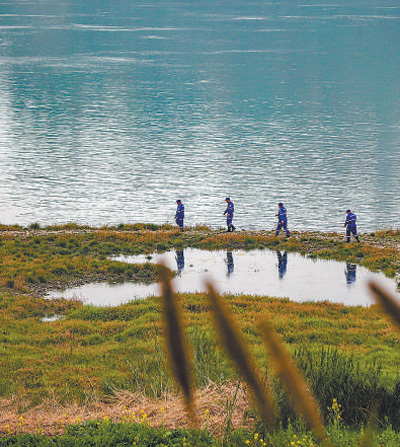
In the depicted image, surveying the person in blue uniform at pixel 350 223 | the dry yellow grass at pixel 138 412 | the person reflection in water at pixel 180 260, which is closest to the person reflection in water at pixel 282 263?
the person in blue uniform at pixel 350 223

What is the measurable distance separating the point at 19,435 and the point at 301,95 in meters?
127

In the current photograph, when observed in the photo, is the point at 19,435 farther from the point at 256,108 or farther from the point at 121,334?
the point at 256,108

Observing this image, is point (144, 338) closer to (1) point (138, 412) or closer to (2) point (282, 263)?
(1) point (138, 412)

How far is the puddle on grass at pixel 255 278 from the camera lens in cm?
3108

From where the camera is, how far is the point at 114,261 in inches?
1462

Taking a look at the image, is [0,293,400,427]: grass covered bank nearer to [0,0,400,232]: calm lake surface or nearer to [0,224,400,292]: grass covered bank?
[0,224,400,292]: grass covered bank

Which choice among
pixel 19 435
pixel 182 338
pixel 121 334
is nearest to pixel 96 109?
pixel 121 334

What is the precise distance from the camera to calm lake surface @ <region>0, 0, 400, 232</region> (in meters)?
64.7

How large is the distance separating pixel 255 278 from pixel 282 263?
4004 millimetres

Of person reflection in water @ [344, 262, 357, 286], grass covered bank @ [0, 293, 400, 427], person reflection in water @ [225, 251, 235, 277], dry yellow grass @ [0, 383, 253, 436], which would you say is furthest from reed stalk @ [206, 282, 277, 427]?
person reflection in water @ [225, 251, 235, 277]

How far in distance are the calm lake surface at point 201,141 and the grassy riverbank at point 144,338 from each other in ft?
52.2

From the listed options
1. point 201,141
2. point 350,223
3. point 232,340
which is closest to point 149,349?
point 232,340

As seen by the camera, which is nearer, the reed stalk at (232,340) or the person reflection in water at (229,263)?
the reed stalk at (232,340)

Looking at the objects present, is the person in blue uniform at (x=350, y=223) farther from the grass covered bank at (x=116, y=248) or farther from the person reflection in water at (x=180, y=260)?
the person reflection in water at (x=180, y=260)
